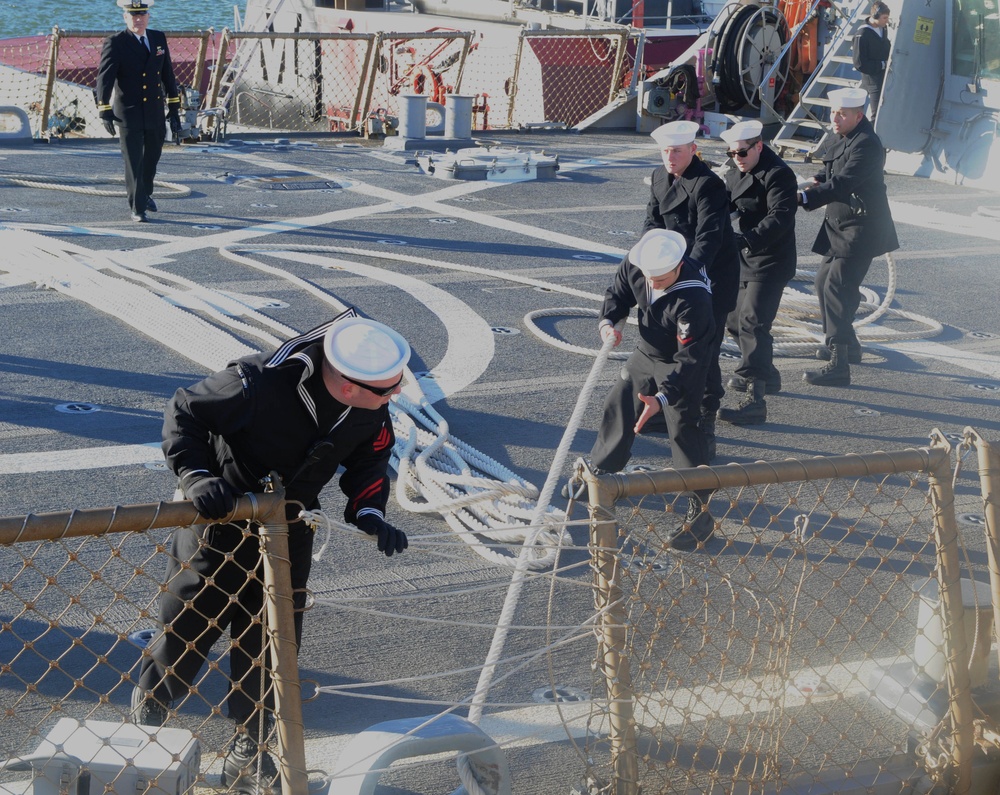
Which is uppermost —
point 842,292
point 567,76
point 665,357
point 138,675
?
point 567,76

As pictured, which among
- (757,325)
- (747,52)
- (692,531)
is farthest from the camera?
(747,52)

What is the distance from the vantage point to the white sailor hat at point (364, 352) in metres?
3.68

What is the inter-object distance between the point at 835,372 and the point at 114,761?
21.5ft

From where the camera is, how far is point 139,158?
1173 centimetres

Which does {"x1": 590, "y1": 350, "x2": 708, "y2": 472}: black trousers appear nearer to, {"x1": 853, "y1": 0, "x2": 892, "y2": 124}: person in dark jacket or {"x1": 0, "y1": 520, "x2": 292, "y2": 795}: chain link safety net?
{"x1": 0, "y1": 520, "x2": 292, "y2": 795}: chain link safety net

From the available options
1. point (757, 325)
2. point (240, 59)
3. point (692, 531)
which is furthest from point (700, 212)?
point (240, 59)

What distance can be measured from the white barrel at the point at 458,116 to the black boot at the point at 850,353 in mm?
9442

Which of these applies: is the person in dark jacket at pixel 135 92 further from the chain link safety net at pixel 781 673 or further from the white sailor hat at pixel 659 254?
the chain link safety net at pixel 781 673

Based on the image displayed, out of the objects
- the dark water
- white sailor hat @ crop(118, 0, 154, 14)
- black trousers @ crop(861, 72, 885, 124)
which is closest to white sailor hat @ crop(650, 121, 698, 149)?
white sailor hat @ crop(118, 0, 154, 14)

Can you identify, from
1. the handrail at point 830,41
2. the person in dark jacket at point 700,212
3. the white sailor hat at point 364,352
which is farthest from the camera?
the handrail at point 830,41

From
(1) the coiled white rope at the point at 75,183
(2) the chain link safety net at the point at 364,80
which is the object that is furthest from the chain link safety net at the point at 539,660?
(2) the chain link safety net at the point at 364,80

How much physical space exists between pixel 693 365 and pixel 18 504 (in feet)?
11.7

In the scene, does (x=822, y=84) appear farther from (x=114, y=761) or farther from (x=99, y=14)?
(x=99, y=14)

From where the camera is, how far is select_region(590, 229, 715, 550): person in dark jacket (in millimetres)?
6094
